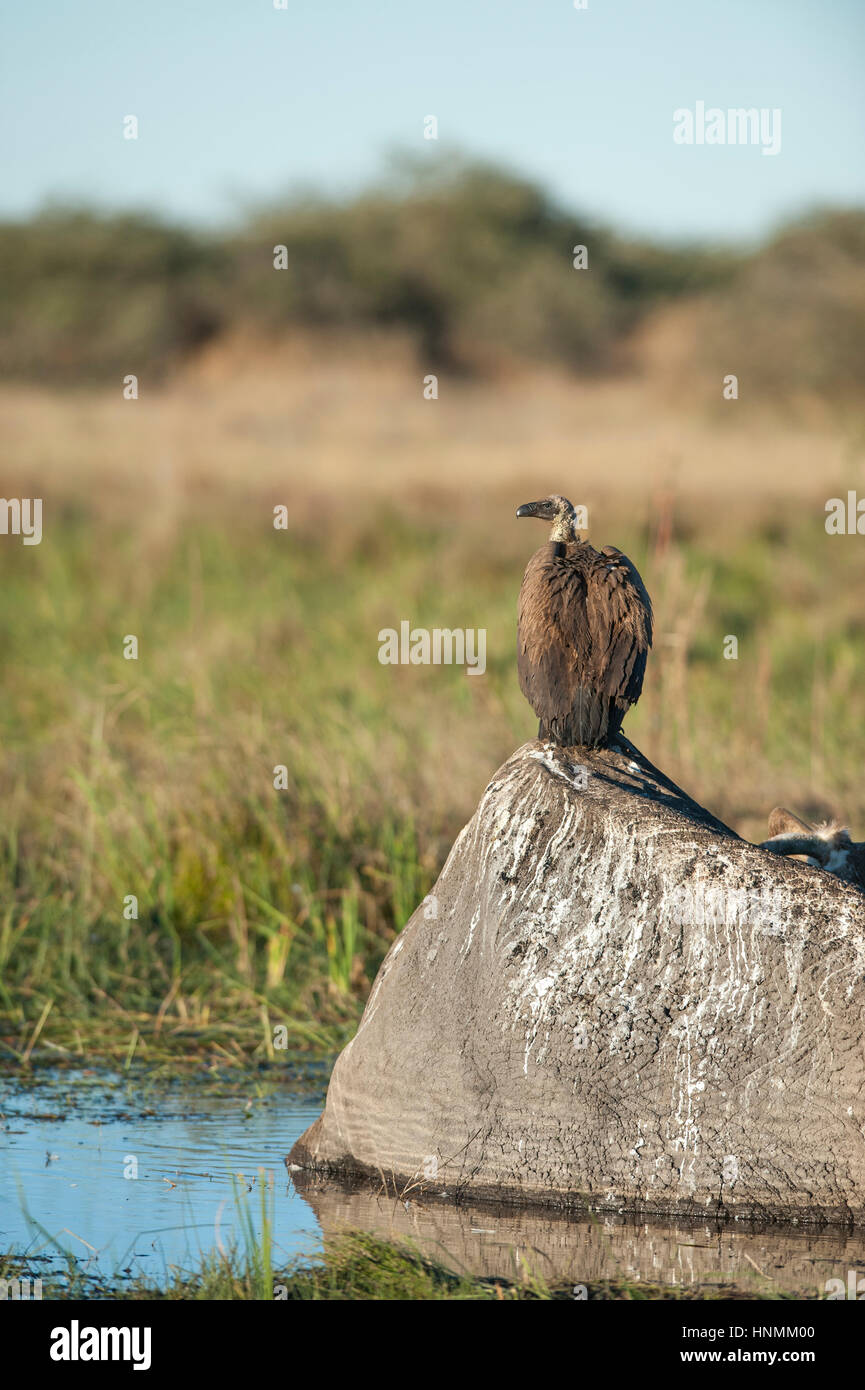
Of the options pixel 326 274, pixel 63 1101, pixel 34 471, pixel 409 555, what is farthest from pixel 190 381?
pixel 63 1101

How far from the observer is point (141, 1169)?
4605 mm

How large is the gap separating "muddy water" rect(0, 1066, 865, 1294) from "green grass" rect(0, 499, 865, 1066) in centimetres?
92

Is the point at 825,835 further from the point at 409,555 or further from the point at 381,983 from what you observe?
the point at 409,555

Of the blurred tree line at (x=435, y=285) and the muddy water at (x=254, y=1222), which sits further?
the blurred tree line at (x=435, y=285)

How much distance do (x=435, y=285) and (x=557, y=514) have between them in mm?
36705

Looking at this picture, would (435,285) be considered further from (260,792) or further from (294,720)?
(260,792)

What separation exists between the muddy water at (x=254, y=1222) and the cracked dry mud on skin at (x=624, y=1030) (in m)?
0.11

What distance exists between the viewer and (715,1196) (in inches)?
160

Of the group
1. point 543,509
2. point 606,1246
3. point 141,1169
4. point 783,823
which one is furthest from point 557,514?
point 141,1169

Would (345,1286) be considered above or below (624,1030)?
below

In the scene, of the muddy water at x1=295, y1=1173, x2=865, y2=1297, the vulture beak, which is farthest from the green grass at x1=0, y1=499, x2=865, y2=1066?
the vulture beak

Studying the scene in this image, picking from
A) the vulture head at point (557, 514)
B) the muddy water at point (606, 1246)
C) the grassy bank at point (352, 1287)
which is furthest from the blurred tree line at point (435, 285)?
the grassy bank at point (352, 1287)

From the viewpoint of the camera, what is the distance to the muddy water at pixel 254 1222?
12.6 ft

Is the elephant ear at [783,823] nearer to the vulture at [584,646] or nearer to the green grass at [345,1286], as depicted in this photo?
the vulture at [584,646]
